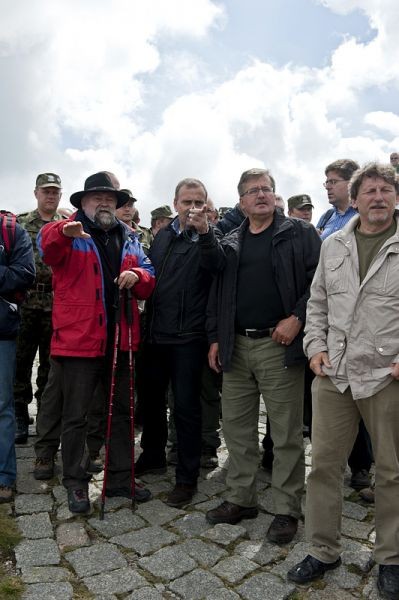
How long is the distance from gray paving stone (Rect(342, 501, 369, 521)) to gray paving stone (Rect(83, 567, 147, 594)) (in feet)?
6.12

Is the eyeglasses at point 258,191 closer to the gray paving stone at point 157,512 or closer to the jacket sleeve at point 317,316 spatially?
the jacket sleeve at point 317,316

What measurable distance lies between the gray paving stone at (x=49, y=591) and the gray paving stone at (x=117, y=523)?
70cm

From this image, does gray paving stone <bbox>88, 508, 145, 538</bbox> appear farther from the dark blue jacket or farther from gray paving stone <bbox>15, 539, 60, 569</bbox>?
the dark blue jacket

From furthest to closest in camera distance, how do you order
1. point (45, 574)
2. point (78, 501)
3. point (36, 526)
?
point (78, 501), point (36, 526), point (45, 574)

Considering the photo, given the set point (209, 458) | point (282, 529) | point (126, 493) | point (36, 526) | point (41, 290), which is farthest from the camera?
point (41, 290)

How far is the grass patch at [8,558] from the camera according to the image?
3.23 meters

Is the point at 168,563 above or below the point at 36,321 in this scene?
below

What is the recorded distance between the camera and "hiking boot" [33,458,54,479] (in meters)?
5.01

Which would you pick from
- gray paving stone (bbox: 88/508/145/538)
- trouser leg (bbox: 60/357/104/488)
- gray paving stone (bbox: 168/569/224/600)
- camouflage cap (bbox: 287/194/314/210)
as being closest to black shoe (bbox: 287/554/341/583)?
gray paving stone (bbox: 168/569/224/600)

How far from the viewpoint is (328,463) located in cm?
348

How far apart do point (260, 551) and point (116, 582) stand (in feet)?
3.43

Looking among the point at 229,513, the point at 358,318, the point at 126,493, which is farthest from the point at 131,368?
the point at 358,318

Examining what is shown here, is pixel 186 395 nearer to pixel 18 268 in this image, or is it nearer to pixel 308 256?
pixel 308 256

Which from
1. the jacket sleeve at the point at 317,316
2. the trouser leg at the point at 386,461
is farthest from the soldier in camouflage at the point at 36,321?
the trouser leg at the point at 386,461
